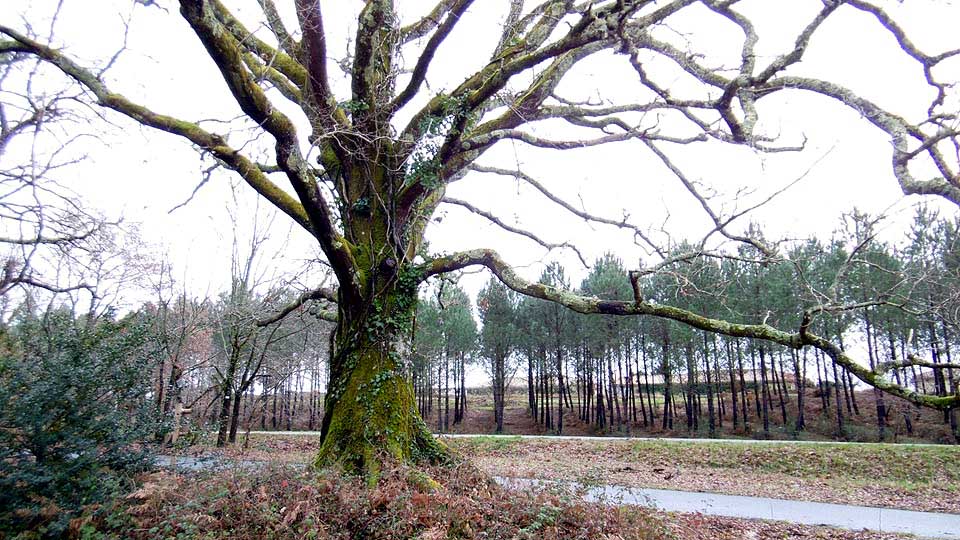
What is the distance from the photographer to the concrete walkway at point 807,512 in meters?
9.60

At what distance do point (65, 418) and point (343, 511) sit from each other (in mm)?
2437

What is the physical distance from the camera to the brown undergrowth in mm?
4297

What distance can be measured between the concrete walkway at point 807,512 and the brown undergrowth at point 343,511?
8.80 ft

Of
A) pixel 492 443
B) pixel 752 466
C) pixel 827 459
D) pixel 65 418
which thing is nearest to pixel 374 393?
pixel 65 418

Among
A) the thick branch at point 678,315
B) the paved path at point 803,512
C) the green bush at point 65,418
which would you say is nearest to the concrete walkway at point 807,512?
the paved path at point 803,512

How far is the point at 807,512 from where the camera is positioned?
1112cm

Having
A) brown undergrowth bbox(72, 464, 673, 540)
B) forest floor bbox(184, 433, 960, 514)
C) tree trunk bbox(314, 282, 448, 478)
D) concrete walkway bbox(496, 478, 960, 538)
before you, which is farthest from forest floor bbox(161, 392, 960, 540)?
tree trunk bbox(314, 282, 448, 478)

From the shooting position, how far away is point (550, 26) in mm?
7094

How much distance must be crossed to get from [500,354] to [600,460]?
662 inches

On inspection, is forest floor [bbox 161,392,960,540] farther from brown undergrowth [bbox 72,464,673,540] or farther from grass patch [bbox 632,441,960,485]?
brown undergrowth [bbox 72,464,673,540]

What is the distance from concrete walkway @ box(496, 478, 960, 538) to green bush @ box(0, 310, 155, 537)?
5.28 metres

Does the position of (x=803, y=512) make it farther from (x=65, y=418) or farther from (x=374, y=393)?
(x=65, y=418)

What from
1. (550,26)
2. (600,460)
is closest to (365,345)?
(550,26)

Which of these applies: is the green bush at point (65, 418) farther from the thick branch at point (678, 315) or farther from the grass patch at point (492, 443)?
the grass patch at point (492, 443)
